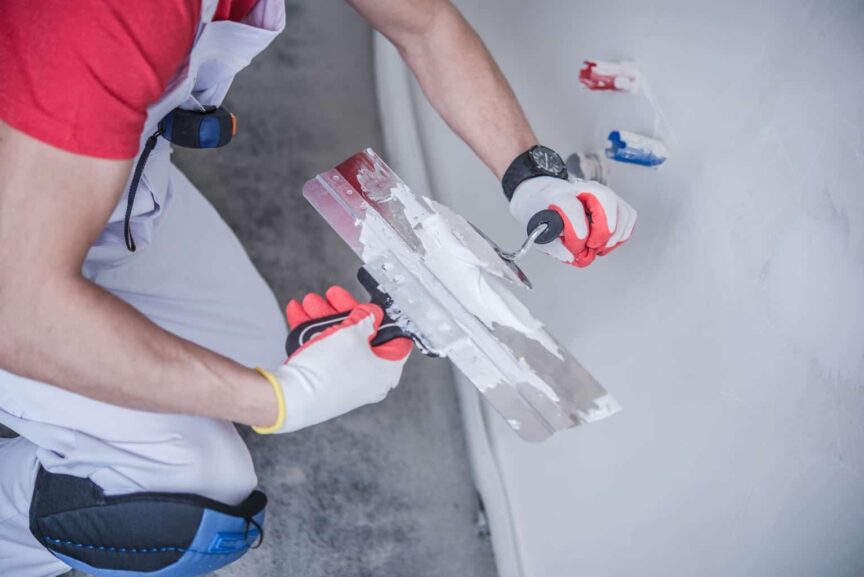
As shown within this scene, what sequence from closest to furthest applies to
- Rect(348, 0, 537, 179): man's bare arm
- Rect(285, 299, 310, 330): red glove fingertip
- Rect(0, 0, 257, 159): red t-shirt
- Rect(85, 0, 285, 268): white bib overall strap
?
1. Rect(0, 0, 257, 159): red t-shirt
2. Rect(85, 0, 285, 268): white bib overall strap
3. Rect(285, 299, 310, 330): red glove fingertip
4. Rect(348, 0, 537, 179): man's bare arm

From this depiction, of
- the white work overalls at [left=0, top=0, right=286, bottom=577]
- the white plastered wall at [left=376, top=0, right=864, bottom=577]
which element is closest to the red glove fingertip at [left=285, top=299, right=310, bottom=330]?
the white work overalls at [left=0, top=0, right=286, bottom=577]

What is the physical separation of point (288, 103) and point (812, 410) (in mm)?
1355

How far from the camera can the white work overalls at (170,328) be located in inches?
33.4

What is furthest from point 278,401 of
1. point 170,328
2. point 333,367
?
point 170,328

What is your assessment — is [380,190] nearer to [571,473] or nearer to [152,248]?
[152,248]

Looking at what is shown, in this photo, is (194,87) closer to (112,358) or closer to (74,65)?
(74,65)

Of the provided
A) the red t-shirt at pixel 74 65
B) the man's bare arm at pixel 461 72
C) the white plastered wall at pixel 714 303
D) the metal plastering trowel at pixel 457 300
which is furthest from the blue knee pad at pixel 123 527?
the man's bare arm at pixel 461 72

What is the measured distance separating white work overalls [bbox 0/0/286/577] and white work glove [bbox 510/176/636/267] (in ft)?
1.40

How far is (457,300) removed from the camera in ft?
2.72

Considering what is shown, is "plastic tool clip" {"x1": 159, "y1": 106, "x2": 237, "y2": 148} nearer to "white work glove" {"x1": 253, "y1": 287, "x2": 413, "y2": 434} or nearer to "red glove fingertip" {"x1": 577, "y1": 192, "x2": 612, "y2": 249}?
"white work glove" {"x1": 253, "y1": 287, "x2": 413, "y2": 434}

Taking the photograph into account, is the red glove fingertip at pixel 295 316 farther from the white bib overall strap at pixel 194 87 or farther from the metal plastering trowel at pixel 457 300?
the white bib overall strap at pixel 194 87

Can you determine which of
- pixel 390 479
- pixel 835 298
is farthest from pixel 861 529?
pixel 390 479

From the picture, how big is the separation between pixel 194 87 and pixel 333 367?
16.9 inches

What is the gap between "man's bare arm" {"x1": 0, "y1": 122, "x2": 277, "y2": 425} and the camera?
62 cm
